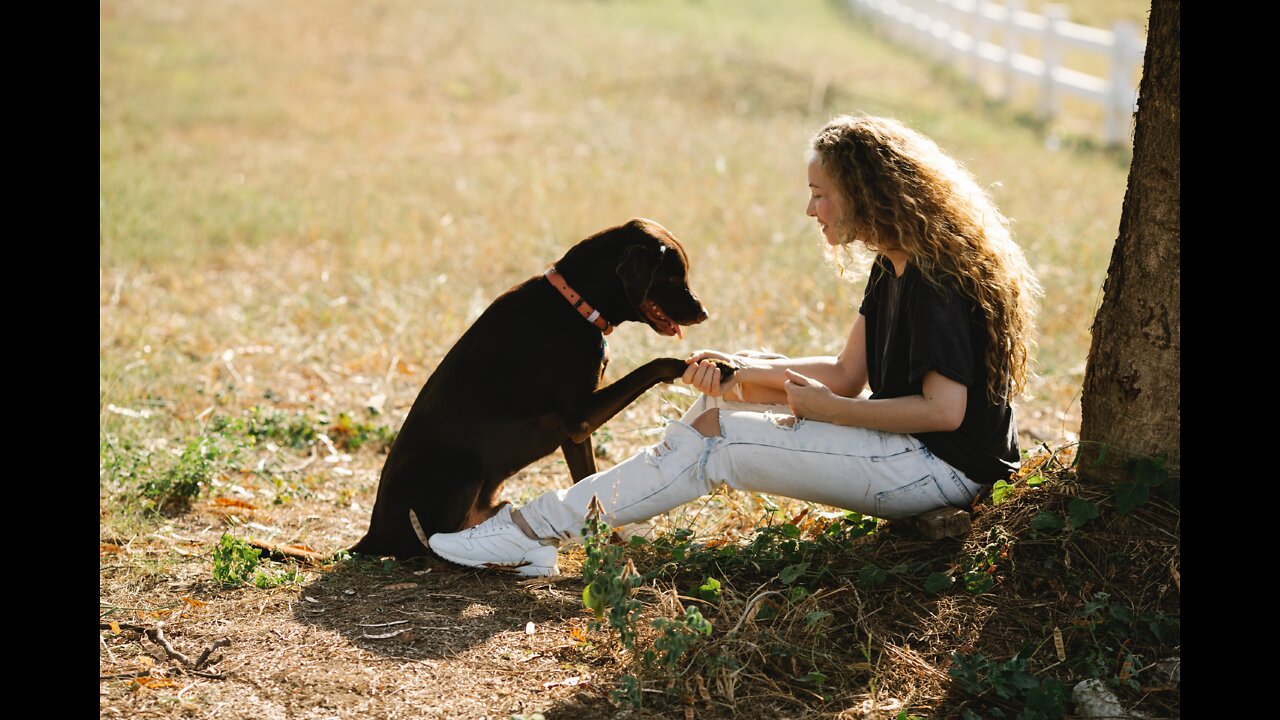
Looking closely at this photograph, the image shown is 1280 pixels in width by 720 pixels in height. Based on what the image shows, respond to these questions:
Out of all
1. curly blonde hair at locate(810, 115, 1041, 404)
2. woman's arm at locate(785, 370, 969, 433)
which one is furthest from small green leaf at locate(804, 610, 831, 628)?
curly blonde hair at locate(810, 115, 1041, 404)

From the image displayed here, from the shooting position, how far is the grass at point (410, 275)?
3.38m

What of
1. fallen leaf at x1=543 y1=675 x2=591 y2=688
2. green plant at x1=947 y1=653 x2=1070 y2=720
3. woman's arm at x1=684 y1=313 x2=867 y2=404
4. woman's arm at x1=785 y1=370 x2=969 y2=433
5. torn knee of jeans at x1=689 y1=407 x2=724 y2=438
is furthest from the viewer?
woman's arm at x1=684 y1=313 x2=867 y2=404

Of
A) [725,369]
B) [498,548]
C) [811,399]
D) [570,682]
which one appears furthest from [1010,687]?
[498,548]

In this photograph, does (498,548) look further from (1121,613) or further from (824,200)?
(1121,613)

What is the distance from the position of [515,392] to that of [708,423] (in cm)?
75

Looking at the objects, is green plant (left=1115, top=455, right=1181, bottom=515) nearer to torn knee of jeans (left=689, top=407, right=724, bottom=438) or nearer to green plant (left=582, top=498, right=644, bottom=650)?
torn knee of jeans (left=689, top=407, right=724, bottom=438)

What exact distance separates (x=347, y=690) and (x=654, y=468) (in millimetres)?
1137

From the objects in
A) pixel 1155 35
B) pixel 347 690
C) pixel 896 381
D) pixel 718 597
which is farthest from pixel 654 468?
pixel 1155 35

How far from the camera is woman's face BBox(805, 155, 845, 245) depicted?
368 centimetres

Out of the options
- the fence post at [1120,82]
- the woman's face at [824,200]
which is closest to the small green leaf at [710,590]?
the woman's face at [824,200]

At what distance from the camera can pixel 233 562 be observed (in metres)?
3.99

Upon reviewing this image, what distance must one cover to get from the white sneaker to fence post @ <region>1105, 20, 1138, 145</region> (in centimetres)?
1167

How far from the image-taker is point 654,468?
3682 millimetres
